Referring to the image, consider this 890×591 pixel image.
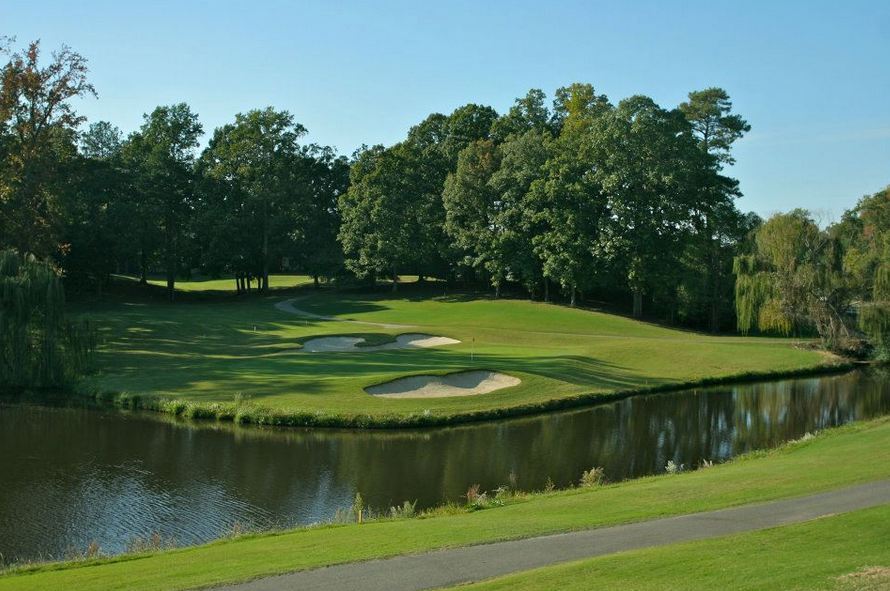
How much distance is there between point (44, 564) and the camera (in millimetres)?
14656

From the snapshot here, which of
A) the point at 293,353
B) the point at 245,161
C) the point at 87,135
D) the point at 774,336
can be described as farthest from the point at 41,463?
the point at 87,135

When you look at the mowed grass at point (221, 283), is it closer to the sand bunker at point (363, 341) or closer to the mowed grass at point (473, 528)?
the sand bunker at point (363, 341)

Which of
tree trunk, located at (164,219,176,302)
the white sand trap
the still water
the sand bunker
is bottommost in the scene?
the still water

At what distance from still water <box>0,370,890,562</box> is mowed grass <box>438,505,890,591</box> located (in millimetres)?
10039

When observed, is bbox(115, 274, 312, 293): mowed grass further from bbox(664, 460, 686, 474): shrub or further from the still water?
bbox(664, 460, 686, 474): shrub

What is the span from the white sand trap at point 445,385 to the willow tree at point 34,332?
14.2 meters

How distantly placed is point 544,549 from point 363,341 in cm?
3948

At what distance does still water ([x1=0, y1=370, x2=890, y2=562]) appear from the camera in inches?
767

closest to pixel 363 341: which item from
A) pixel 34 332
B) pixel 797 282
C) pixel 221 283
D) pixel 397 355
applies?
pixel 397 355

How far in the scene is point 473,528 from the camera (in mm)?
14523

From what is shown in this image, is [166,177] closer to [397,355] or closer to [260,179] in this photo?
[260,179]

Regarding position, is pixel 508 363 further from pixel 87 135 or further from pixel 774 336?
pixel 87 135

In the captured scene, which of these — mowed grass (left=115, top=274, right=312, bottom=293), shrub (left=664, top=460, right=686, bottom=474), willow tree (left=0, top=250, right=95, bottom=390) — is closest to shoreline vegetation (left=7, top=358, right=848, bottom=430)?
willow tree (left=0, top=250, right=95, bottom=390)

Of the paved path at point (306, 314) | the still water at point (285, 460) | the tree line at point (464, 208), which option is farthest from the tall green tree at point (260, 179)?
the still water at point (285, 460)
